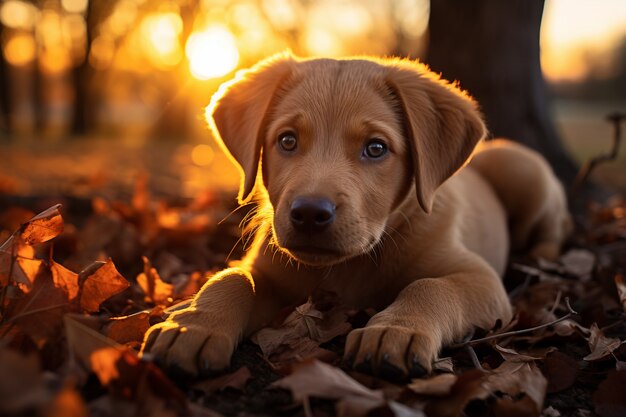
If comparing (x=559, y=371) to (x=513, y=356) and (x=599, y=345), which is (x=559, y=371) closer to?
(x=513, y=356)

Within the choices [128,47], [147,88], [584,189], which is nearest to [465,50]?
[584,189]

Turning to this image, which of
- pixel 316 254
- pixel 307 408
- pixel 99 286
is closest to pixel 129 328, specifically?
pixel 99 286

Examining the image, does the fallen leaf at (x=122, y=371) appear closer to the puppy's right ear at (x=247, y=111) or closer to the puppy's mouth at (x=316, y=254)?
the puppy's mouth at (x=316, y=254)

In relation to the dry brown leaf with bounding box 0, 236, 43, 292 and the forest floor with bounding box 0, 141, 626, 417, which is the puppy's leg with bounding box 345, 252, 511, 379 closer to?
the forest floor with bounding box 0, 141, 626, 417

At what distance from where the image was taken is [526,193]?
514cm

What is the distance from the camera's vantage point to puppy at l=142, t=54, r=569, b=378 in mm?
2529

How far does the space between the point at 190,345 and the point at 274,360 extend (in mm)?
371

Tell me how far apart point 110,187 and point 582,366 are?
6369 millimetres

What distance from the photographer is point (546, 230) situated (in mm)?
5172

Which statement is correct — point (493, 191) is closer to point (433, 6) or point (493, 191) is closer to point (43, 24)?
A: point (433, 6)

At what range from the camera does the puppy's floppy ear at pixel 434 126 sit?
3.10 meters

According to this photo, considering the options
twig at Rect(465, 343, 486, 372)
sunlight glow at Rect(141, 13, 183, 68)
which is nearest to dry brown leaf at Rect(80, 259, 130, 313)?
twig at Rect(465, 343, 486, 372)

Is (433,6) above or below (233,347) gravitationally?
above

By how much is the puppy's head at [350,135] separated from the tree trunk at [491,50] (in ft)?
9.65
